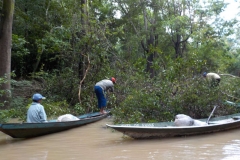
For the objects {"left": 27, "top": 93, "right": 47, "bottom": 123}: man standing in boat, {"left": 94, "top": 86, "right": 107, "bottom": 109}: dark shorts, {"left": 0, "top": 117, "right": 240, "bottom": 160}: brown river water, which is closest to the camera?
{"left": 0, "top": 117, "right": 240, "bottom": 160}: brown river water

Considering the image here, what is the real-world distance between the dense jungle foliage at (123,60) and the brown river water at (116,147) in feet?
5.22

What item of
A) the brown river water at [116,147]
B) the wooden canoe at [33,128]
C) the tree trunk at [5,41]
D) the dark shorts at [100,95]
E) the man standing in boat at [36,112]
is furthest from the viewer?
the tree trunk at [5,41]

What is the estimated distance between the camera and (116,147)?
6676 mm

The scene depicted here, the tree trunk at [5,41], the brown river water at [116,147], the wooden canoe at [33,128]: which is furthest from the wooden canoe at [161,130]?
the tree trunk at [5,41]

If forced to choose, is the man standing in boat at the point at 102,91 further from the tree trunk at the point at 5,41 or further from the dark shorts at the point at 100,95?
the tree trunk at the point at 5,41

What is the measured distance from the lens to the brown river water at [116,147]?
19.2 ft

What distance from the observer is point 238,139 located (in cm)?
743

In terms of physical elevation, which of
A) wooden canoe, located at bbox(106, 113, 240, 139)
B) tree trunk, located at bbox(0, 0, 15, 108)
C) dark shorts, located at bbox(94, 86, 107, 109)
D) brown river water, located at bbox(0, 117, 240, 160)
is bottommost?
brown river water, located at bbox(0, 117, 240, 160)

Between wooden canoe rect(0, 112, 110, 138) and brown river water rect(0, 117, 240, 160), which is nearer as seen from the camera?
brown river water rect(0, 117, 240, 160)

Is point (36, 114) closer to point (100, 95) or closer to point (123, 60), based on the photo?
point (100, 95)

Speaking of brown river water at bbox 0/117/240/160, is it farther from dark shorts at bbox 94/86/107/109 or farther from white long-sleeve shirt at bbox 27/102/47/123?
dark shorts at bbox 94/86/107/109

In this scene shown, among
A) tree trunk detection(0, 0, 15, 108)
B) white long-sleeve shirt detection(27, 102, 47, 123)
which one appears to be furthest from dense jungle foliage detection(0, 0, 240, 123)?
white long-sleeve shirt detection(27, 102, 47, 123)

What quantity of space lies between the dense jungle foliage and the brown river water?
159 centimetres

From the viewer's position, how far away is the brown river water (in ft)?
19.2
